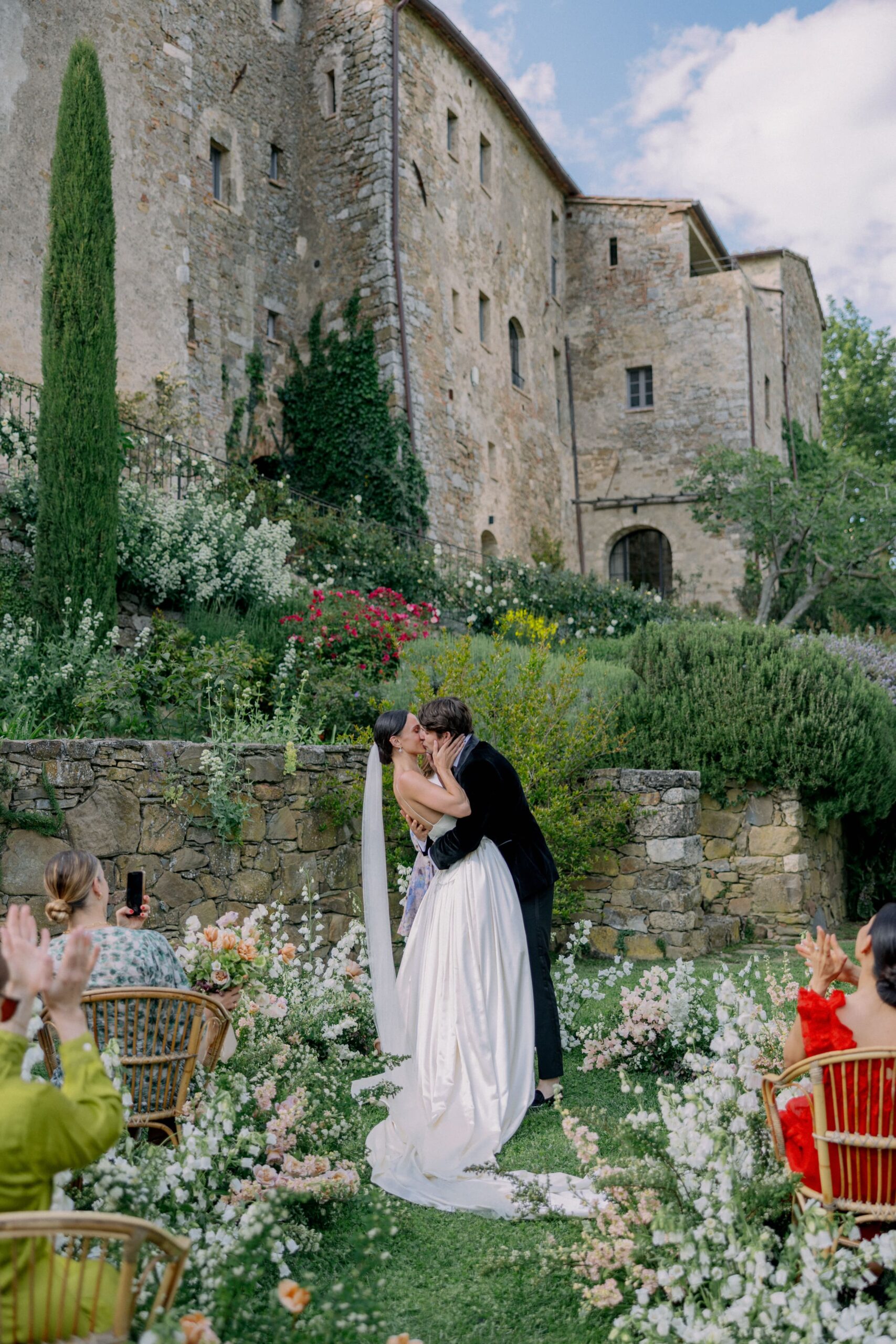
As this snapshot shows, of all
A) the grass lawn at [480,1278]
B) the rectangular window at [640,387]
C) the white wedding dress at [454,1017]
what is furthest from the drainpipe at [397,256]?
the grass lawn at [480,1278]

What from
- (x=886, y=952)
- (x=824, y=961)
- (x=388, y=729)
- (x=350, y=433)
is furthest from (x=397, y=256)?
(x=886, y=952)

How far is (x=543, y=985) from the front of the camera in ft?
15.8

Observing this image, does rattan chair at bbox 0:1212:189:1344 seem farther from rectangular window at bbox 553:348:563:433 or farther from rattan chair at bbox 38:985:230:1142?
rectangular window at bbox 553:348:563:433

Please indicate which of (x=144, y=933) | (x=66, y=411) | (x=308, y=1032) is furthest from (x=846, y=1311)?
(x=66, y=411)

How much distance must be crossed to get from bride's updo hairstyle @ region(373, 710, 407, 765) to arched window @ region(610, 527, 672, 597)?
21042 mm

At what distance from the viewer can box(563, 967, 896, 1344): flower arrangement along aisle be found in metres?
2.39

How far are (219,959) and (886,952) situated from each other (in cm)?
245

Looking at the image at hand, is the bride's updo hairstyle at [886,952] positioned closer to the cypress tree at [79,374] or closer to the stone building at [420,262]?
the cypress tree at [79,374]

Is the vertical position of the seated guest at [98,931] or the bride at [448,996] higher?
the seated guest at [98,931]

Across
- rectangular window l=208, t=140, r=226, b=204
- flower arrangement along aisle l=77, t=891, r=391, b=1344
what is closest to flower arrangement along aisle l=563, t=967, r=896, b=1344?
flower arrangement along aisle l=77, t=891, r=391, b=1344

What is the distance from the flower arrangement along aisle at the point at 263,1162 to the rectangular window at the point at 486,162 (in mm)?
19908

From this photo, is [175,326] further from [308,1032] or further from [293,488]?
[308,1032]

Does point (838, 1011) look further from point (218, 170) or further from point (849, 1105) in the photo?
point (218, 170)

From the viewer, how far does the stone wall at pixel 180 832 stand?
5867 millimetres
